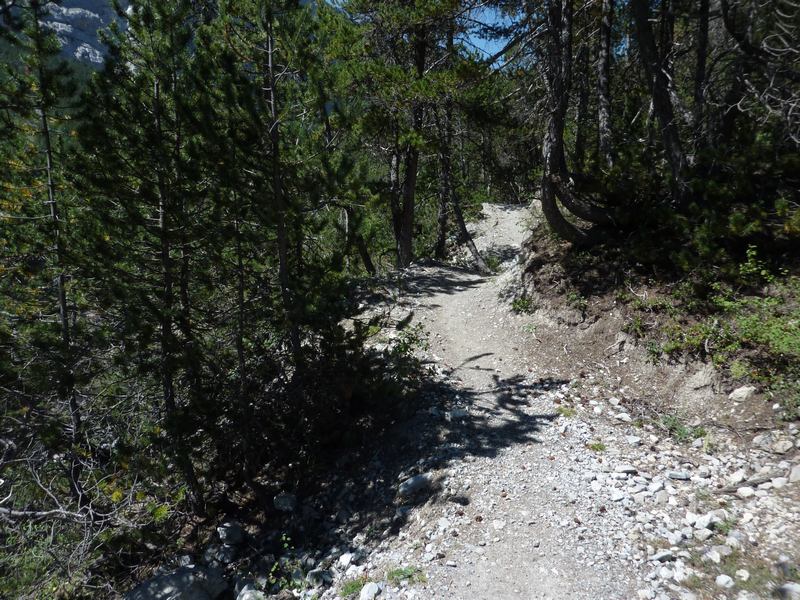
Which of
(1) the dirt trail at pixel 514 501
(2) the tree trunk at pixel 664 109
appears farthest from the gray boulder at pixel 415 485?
(2) the tree trunk at pixel 664 109

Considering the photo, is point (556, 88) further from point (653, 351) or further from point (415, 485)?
point (415, 485)

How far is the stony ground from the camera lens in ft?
14.4

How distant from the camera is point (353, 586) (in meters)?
5.19

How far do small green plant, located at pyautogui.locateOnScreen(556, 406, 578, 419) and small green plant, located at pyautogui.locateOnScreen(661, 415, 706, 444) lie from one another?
1.08 metres

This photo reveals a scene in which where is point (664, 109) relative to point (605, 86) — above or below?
below

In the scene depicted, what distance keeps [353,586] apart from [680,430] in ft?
13.8

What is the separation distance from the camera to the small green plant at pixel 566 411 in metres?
6.87

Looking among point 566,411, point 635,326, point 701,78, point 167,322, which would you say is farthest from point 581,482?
point 701,78

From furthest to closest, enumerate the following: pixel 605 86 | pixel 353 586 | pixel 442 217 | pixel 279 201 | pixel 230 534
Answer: pixel 442 217, pixel 605 86, pixel 230 534, pixel 279 201, pixel 353 586

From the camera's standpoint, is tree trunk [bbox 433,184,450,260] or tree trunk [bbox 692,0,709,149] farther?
tree trunk [bbox 433,184,450,260]

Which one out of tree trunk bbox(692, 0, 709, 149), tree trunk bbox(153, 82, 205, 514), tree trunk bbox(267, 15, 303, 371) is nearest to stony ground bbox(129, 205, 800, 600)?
tree trunk bbox(153, 82, 205, 514)

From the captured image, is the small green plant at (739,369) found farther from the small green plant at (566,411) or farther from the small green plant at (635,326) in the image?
the small green plant at (566,411)

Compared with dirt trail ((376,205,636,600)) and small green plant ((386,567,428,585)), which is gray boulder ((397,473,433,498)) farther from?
small green plant ((386,567,428,585))

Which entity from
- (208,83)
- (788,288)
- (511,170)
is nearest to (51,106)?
(208,83)
